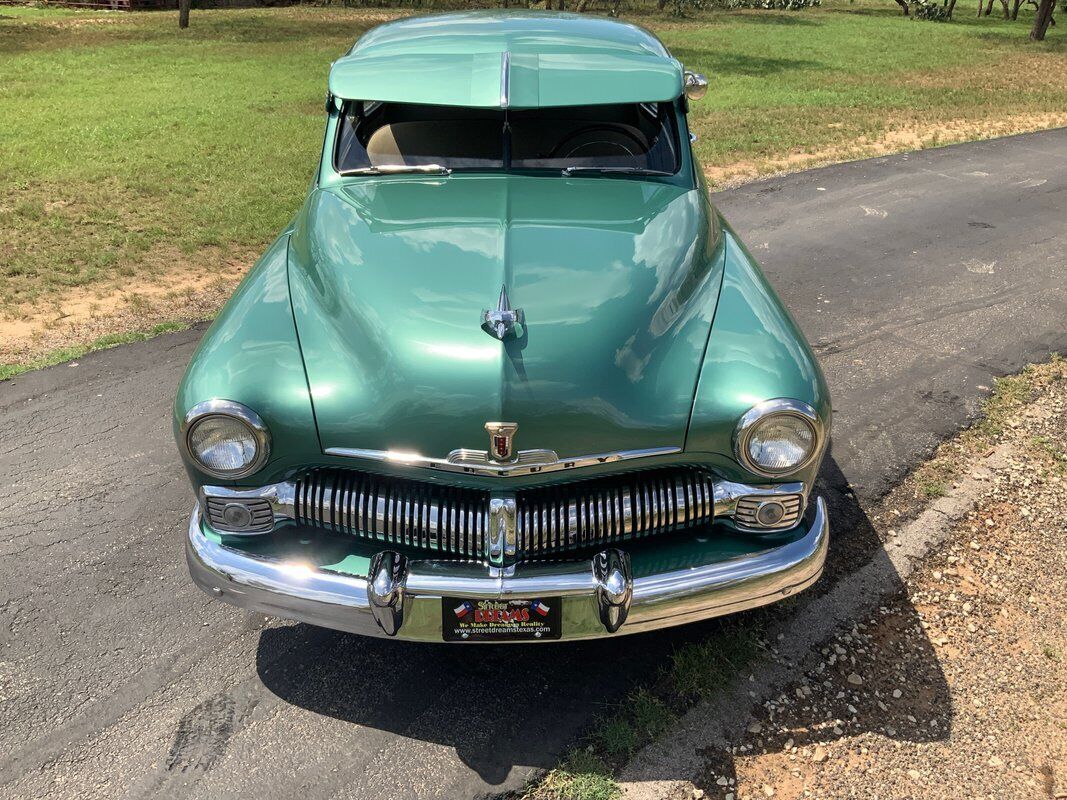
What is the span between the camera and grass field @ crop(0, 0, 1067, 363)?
6543 millimetres

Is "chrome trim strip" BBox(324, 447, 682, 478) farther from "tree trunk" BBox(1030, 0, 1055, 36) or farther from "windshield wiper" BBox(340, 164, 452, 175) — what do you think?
"tree trunk" BBox(1030, 0, 1055, 36)

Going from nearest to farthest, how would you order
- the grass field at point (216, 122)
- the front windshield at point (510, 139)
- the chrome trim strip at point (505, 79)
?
the chrome trim strip at point (505, 79), the front windshield at point (510, 139), the grass field at point (216, 122)

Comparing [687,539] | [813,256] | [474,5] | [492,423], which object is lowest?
[474,5]

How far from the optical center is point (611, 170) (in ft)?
12.2

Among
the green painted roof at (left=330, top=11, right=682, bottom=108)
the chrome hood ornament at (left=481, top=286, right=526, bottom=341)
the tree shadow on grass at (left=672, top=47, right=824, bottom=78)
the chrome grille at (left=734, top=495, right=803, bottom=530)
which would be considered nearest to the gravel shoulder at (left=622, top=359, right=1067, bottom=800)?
the chrome grille at (left=734, top=495, right=803, bottom=530)

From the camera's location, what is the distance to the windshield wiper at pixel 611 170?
368 cm

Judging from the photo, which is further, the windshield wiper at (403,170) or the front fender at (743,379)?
the windshield wiper at (403,170)

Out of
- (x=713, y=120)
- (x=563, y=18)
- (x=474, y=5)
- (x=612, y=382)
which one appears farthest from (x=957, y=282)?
(x=474, y=5)

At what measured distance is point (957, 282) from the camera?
6531mm

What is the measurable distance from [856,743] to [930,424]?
233 cm

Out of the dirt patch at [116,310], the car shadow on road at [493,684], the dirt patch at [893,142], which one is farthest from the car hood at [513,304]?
the dirt patch at [893,142]

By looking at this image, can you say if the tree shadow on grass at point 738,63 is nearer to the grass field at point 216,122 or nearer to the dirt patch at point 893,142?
the grass field at point 216,122

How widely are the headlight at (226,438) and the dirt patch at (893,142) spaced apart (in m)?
7.30

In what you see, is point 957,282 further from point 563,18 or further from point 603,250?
point 603,250
